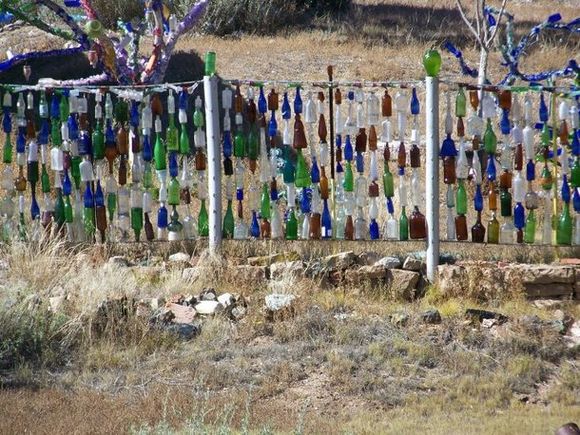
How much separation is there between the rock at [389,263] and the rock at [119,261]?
6.64ft

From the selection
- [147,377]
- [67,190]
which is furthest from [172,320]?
[67,190]

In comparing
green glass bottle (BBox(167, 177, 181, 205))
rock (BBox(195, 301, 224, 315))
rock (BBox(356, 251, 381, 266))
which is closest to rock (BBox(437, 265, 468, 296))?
rock (BBox(356, 251, 381, 266))

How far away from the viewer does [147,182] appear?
9555 mm

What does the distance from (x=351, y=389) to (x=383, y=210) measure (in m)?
3.55

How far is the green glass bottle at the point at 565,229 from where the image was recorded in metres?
8.98

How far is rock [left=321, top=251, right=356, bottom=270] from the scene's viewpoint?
898 cm

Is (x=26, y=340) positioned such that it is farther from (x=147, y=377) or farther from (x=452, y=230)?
(x=452, y=230)

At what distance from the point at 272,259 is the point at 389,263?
3.15 ft

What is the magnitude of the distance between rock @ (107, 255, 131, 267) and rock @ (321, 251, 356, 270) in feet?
5.24

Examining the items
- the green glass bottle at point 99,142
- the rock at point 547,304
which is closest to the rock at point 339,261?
the rock at point 547,304

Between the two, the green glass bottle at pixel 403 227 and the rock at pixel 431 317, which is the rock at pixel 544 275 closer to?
the green glass bottle at pixel 403 227

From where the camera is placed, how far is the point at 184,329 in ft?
25.5

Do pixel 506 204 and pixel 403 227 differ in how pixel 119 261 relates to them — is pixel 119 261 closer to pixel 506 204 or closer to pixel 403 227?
pixel 403 227

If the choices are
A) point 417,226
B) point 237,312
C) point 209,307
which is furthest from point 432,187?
point 209,307
